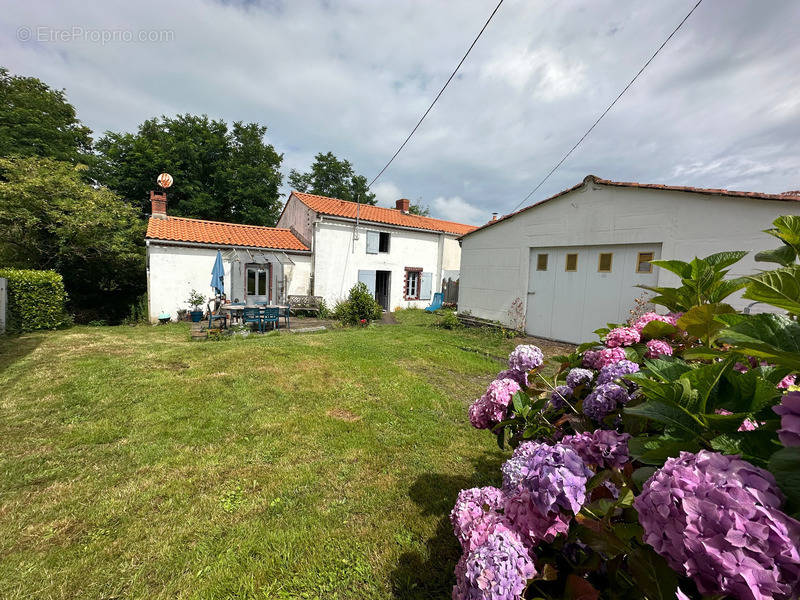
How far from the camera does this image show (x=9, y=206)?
35.3 feet

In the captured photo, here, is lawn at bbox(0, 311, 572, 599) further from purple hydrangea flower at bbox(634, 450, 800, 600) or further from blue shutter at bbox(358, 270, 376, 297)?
blue shutter at bbox(358, 270, 376, 297)

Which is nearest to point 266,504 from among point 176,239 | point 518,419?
point 518,419

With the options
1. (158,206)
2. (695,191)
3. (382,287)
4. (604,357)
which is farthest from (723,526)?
(158,206)

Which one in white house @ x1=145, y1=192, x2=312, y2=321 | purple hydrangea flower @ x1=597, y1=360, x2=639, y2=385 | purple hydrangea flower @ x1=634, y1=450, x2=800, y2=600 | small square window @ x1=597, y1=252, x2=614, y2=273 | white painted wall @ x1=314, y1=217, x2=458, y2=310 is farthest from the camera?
white painted wall @ x1=314, y1=217, x2=458, y2=310

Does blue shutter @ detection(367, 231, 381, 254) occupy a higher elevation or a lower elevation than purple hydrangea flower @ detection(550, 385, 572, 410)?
higher

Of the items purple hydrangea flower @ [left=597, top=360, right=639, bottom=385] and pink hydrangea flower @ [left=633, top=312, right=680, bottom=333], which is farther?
pink hydrangea flower @ [left=633, top=312, right=680, bottom=333]

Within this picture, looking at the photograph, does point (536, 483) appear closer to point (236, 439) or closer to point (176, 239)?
point (236, 439)

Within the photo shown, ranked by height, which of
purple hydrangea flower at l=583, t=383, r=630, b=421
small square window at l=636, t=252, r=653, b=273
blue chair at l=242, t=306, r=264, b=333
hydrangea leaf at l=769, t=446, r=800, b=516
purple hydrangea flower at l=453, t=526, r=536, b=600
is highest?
small square window at l=636, t=252, r=653, b=273

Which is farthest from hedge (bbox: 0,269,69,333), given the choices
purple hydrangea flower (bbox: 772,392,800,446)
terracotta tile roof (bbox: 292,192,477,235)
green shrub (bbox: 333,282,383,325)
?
purple hydrangea flower (bbox: 772,392,800,446)

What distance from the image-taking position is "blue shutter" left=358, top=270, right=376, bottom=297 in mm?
15570

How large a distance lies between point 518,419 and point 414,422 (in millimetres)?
2624

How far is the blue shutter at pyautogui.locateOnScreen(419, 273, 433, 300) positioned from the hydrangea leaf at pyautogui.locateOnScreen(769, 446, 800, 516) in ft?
55.9

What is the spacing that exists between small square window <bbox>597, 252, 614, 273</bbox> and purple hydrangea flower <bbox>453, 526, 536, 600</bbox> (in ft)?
28.1

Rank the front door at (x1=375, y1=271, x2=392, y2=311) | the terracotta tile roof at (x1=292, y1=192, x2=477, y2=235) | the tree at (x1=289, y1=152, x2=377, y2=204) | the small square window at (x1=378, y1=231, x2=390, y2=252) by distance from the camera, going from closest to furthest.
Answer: the terracotta tile roof at (x1=292, y1=192, x2=477, y2=235) < the small square window at (x1=378, y1=231, x2=390, y2=252) < the front door at (x1=375, y1=271, x2=392, y2=311) < the tree at (x1=289, y1=152, x2=377, y2=204)
